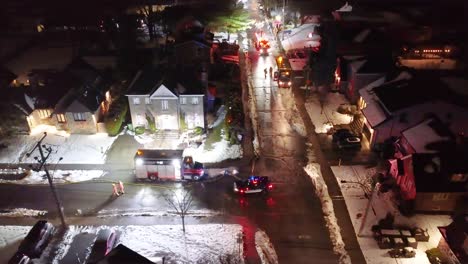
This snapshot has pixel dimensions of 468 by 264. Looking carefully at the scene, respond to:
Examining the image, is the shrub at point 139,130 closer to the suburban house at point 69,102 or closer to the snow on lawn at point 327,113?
the suburban house at point 69,102

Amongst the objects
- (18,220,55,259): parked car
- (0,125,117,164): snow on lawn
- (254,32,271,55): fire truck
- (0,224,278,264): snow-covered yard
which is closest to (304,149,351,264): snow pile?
(0,224,278,264): snow-covered yard

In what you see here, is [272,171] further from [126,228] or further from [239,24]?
[239,24]

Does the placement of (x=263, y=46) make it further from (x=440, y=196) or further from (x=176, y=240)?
(x=176, y=240)

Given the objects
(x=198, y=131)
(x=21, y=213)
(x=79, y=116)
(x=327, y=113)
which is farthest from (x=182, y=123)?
(x=21, y=213)

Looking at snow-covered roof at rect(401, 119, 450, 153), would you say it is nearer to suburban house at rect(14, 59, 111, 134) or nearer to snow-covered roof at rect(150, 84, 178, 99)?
snow-covered roof at rect(150, 84, 178, 99)

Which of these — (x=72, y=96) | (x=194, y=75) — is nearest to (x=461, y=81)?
(x=194, y=75)

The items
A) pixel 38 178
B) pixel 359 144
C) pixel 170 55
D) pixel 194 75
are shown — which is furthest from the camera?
pixel 170 55

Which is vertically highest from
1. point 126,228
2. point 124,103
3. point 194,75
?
point 194,75
